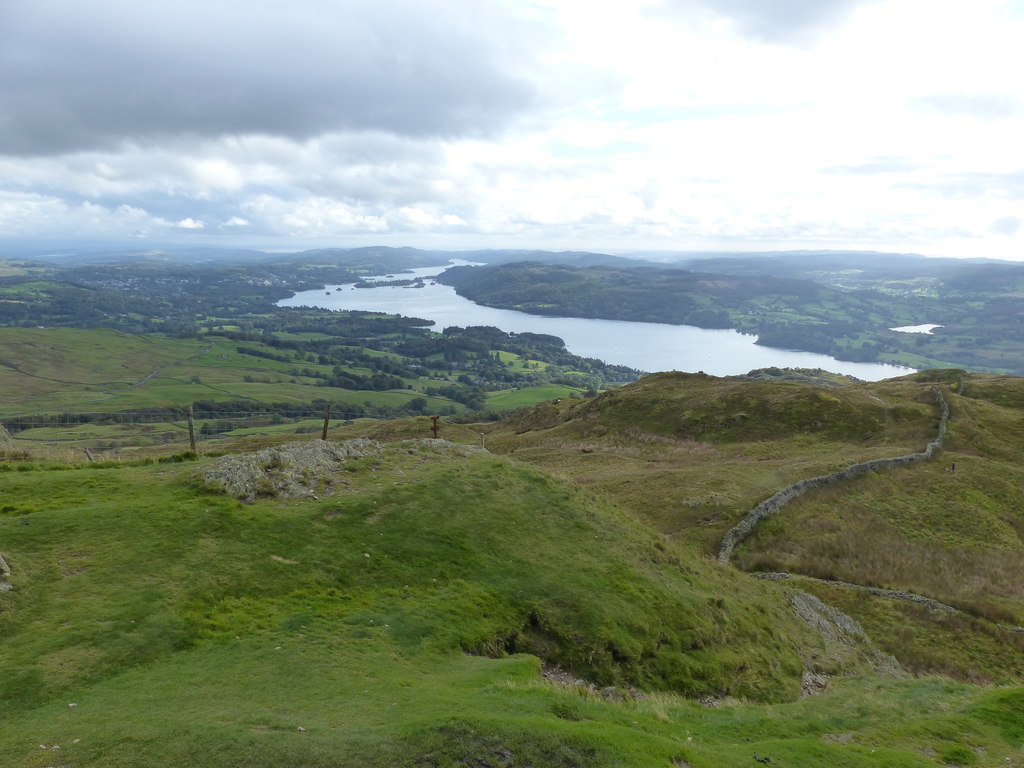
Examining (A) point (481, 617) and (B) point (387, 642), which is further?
(A) point (481, 617)

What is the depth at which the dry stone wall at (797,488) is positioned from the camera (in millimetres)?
36875

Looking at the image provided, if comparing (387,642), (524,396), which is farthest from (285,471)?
(524,396)

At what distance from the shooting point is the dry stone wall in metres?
36.9

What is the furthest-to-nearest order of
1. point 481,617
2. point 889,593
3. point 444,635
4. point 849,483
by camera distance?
point 849,483 → point 889,593 → point 481,617 → point 444,635

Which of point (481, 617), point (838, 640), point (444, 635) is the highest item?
point (444, 635)

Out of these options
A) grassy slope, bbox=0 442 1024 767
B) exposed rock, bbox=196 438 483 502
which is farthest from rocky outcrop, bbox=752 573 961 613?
exposed rock, bbox=196 438 483 502

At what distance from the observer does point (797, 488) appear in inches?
1668

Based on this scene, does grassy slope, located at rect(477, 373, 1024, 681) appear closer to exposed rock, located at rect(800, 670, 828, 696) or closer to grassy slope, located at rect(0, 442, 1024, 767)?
exposed rock, located at rect(800, 670, 828, 696)

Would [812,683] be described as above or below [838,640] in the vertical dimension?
above

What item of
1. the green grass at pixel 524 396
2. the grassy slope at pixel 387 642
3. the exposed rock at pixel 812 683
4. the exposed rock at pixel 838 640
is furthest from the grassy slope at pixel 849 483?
the green grass at pixel 524 396

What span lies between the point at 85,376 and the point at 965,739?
737 feet

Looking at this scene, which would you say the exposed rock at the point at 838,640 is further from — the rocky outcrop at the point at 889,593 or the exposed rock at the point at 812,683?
the rocky outcrop at the point at 889,593

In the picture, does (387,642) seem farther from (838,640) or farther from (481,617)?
(838,640)

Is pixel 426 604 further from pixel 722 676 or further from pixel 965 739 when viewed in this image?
pixel 965 739
